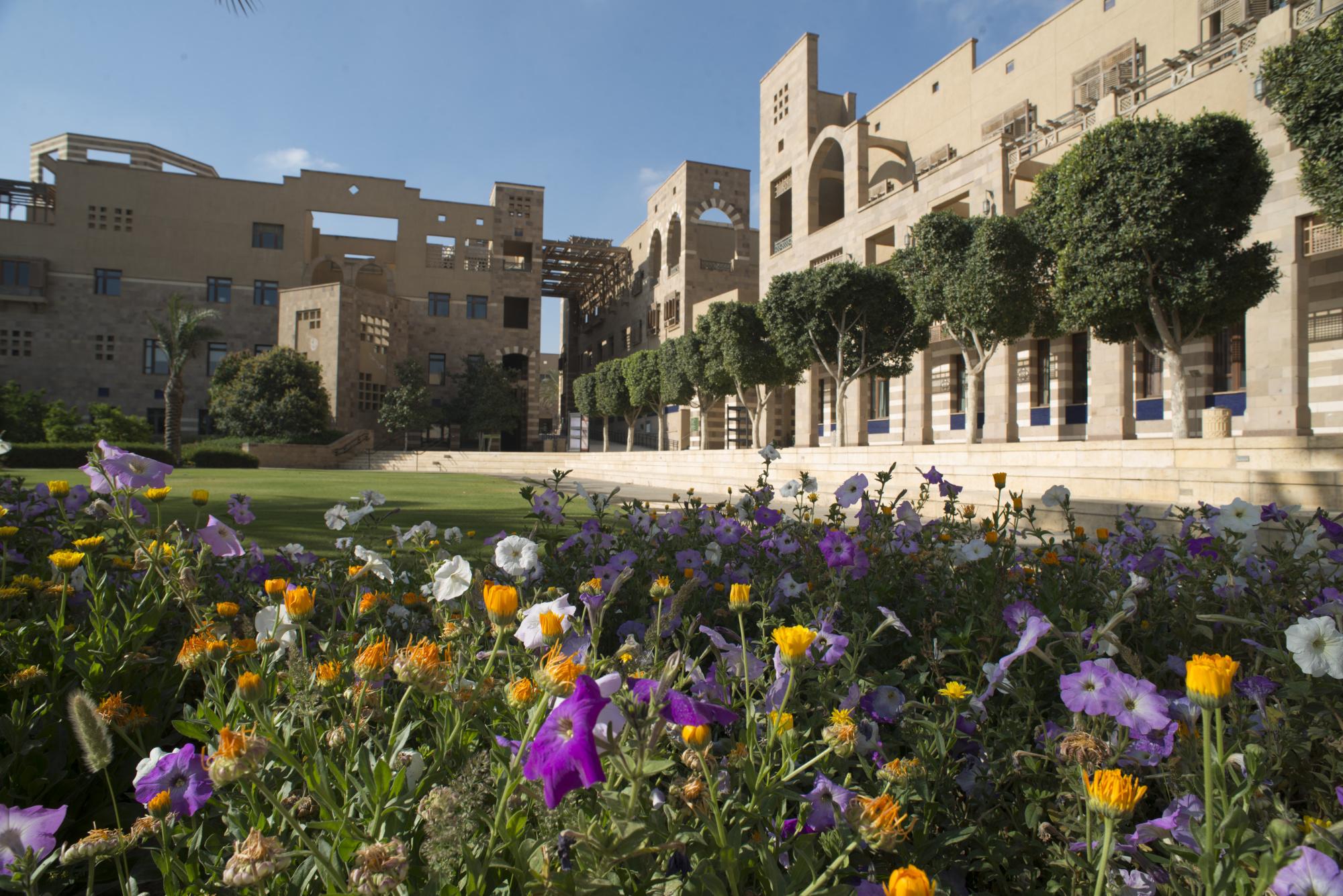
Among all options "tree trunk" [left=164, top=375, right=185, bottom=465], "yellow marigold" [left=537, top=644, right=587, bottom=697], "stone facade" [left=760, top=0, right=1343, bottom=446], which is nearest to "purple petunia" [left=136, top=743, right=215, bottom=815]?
"yellow marigold" [left=537, top=644, right=587, bottom=697]

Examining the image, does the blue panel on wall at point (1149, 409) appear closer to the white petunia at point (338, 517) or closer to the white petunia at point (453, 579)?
the white petunia at point (338, 517)

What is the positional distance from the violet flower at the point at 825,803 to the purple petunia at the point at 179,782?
0.96 meters

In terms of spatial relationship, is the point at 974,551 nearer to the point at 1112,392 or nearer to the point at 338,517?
the point at 338,517

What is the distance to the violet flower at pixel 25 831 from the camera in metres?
1.01

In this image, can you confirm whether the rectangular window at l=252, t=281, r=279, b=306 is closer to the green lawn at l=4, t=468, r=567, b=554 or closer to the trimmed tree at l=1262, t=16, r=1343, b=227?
the green lawn at l=4, t=468, r=567, b=554

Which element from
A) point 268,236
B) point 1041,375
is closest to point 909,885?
point 1041,375

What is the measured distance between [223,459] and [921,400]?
25.1m

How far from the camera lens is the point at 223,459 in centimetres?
2741

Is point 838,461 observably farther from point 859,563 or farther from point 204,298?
point 204,298

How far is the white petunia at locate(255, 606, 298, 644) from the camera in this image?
1.41 m

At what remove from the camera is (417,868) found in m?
1.08

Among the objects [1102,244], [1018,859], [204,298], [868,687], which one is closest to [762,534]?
[868,687]

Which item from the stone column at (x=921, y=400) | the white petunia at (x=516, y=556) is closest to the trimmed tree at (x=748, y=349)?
the stone column at (x=921, y=400)

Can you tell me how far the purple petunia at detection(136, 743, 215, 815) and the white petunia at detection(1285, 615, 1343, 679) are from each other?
1.83m
